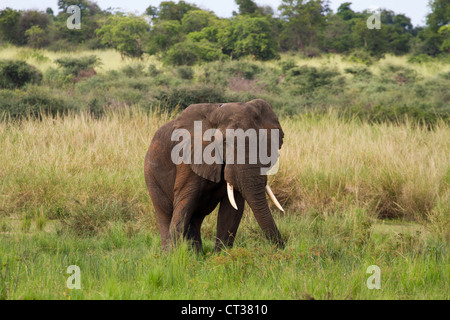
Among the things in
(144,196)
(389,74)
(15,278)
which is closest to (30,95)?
(144,196)

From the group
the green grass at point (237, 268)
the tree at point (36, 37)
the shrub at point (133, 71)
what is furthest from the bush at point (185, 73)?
the green grass at point (237, 268)

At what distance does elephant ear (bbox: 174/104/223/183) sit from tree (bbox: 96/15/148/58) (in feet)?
86.6

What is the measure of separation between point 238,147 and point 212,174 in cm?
37

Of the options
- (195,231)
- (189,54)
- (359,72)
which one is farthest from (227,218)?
(189,54)

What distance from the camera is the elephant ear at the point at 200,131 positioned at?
5430 mm

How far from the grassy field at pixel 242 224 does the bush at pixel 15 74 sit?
32.6 ft

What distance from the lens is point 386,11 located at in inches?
2267

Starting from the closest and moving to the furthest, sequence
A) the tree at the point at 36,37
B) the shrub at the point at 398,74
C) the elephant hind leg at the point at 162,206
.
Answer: the elephant hind leg at the point at 162,206
the shrub at the point at 398,74
the tree at the point at 36,37

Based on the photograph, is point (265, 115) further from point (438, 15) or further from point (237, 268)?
point (438, 15)

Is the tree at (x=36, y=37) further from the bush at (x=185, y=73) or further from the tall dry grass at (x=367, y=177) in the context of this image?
the tall dry grass at (x=367, y=177)

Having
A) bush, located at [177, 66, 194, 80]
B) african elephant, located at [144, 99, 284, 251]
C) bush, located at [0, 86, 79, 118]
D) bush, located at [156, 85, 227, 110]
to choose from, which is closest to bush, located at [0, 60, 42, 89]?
bush, located at [0, 86, 79, 118]

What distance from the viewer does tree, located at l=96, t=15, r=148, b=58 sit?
31.6m

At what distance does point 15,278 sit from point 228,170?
2.00 m

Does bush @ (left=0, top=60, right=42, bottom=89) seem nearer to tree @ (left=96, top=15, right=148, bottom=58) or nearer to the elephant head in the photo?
tree @ (left=96, top=15, right=148, bottom=58)
